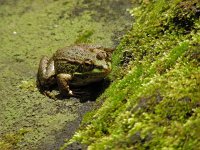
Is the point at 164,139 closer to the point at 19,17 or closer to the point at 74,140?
the point at 74,140

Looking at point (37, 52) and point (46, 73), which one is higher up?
point (37, 52)

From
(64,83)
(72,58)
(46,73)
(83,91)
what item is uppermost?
(72,58)

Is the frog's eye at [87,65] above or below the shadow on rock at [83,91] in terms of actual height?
above

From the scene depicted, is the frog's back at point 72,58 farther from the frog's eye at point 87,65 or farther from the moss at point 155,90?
the moss at point 155,90

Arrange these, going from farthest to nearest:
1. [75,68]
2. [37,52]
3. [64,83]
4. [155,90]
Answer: [37,52]
[75,68]
[64,83]
[155,90]

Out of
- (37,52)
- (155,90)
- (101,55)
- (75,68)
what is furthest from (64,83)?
(155,90)

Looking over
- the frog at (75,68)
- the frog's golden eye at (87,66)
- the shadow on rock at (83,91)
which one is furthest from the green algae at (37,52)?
the frog's golden eye at (87,66)

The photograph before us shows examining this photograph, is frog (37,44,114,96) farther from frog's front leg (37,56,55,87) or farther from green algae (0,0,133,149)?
green algae (0,0,133,149)

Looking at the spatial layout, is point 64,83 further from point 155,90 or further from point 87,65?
point 155,90
